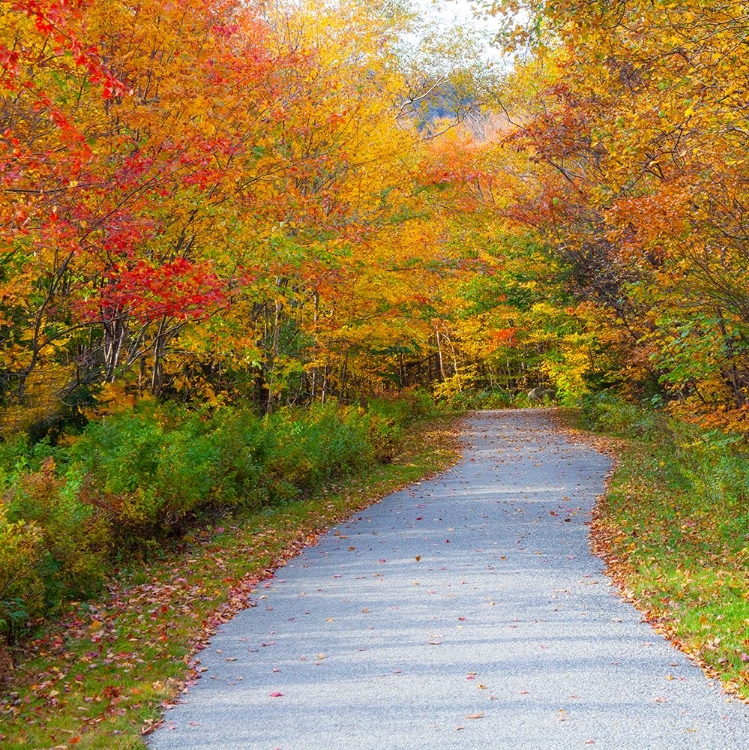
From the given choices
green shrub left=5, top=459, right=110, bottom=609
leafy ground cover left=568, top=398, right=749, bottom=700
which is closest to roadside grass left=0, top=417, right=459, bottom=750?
green shrub left=5, top=459, right=110, bottom=609

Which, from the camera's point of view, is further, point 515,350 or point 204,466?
point 515,350

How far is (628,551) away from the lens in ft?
31.6

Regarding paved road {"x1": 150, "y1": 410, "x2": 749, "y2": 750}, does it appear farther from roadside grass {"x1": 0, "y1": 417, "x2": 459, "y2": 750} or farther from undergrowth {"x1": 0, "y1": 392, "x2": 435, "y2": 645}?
undergrowth {"x1": 0, "y1": 392, "x2": 435, "y2": 645}

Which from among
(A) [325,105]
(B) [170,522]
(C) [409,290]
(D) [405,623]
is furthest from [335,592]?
(C) [409,290]

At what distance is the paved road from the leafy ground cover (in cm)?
23

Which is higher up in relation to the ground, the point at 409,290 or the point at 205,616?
the point at 409,290

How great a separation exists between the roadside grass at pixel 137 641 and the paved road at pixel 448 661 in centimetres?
24

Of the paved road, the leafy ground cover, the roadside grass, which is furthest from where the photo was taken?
the leafy ground cover

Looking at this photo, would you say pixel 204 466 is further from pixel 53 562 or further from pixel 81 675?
pixel 81 675

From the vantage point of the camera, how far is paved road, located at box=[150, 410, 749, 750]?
4.89 meters

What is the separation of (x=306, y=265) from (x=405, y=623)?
8652mm

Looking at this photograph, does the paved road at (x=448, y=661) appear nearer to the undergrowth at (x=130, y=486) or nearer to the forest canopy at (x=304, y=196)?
the undergrowth at (x=130, y=486)


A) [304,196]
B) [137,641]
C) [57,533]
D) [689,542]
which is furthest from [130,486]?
[304,196]

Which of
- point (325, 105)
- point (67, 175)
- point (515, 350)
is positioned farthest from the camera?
point (515, 350)
